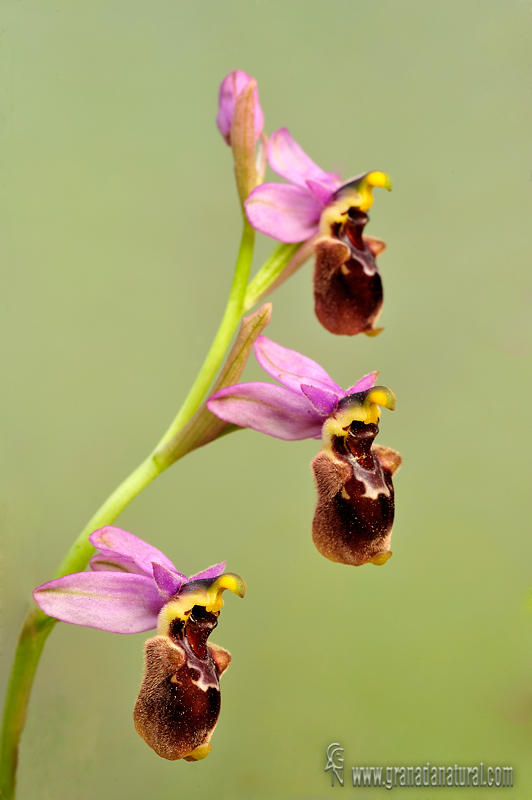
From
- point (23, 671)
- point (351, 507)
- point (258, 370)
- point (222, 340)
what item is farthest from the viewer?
point (258, 370)

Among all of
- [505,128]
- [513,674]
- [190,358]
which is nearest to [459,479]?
[513,674]

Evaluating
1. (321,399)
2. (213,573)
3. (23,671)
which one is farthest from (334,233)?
(23,671)

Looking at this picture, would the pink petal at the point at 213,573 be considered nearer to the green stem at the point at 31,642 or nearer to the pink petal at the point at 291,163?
the green stem at the point at 31,642

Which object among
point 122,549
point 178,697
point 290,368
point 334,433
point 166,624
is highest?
point 290,368

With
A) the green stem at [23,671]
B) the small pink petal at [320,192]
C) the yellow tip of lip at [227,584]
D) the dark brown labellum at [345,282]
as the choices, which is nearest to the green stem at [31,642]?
the green stem at [23,671]

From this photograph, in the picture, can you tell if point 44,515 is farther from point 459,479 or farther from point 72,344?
point 459,479

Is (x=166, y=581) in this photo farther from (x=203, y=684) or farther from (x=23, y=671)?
(x=23, y=671)

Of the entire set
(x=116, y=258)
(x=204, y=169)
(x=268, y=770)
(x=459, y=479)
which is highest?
(x=204, y=169)
